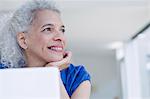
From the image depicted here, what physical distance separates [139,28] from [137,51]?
405mm

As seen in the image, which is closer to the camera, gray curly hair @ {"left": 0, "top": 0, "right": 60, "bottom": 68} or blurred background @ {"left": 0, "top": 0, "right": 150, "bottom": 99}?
gray curly hair @ {"left": 0, "top": 0, "right": 60, "bottom": 68}

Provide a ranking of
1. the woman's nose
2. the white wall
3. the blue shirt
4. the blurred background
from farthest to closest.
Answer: the white wall → the blurred background → the blue shirt → the woman's nose

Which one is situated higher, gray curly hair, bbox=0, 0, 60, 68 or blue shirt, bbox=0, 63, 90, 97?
gray curly hair, bbox=0, 0, 60, 68

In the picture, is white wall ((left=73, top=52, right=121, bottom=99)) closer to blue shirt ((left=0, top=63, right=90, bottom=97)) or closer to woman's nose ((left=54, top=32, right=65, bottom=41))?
blue shirt ((left=0, top=63, right=90, bottom=97))

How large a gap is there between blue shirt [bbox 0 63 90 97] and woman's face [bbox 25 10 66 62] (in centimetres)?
9

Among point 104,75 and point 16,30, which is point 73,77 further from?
point 104,75

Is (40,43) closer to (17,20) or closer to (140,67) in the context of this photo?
(17,20)

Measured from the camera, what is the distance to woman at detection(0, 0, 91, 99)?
0.57 m

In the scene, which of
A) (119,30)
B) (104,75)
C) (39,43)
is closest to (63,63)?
(39,43)

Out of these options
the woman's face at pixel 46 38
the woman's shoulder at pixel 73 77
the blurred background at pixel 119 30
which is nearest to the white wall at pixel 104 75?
the blurred background at pixel 119 30

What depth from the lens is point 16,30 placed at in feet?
2.12

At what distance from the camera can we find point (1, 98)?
407 mm

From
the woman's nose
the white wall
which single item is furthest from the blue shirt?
the white wall

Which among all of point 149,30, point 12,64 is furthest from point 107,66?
point 12,64
